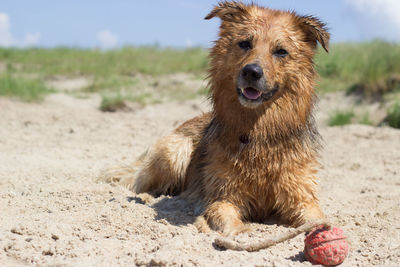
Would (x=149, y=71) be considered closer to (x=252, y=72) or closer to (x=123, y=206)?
(x=123, y=206)

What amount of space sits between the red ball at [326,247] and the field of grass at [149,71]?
23.4 ft

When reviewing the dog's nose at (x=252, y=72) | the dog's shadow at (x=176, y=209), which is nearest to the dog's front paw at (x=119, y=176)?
the dog's shadow at (x=176, y=209)

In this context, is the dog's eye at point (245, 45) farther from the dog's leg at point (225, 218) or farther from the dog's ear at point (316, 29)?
the dog's leg at point (225, 218)

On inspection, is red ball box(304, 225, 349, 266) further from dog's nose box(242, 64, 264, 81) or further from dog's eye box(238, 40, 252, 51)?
dog's eye box(238, 40, 252, 51)

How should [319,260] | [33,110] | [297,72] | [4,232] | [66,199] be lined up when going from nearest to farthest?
[319,260] → [4,232] → [297,72] → [66,199] → [33,110]

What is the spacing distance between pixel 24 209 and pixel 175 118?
6.78m

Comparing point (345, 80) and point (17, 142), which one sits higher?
point (345, 80)

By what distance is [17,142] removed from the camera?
25.1 ft

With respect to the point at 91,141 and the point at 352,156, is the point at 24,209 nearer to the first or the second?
the point at 91,141

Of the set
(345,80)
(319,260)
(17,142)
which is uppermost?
(345,80)

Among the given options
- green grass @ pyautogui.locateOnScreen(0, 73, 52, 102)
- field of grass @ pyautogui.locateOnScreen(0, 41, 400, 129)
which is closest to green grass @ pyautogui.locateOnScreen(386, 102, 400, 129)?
Result: field of grass @ pyautogui.locateOnScreen(0, 41, 400, 129)

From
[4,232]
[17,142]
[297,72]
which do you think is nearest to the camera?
[4,232]

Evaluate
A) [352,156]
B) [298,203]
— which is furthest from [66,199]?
[352,156]

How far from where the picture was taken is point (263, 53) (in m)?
4.08
